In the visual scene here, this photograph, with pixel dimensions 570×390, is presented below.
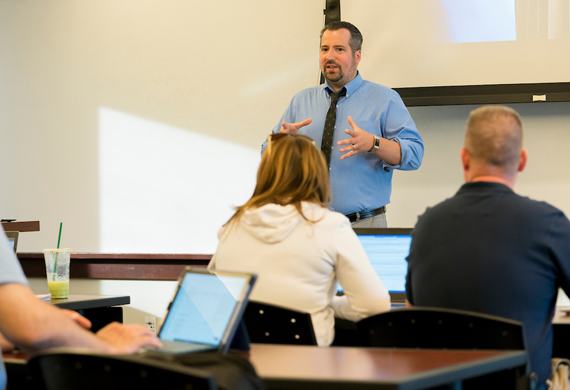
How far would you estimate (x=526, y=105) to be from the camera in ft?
11.7

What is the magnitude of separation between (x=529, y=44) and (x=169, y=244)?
251cm

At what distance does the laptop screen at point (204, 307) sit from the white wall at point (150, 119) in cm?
264

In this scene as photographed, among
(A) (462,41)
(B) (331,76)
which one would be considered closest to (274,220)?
(B) (331,76)

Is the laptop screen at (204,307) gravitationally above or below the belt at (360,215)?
below

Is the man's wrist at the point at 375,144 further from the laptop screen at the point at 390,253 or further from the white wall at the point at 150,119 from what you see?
the white wall at the point at 150,119

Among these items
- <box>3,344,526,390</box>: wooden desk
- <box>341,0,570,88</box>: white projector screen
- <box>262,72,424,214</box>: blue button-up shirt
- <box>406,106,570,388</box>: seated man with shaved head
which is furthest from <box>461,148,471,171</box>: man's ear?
<box>341,0,570,88</box>: white projector screen

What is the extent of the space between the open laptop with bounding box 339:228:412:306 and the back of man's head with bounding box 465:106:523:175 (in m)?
0.60

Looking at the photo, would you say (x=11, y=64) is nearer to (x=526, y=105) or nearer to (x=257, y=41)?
(x=257, y=41)

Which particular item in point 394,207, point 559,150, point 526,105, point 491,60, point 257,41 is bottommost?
point 394,207

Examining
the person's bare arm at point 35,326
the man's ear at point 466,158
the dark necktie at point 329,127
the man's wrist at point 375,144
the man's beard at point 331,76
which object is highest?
the man's beard at point 331,76

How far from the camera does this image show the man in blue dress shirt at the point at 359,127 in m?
2.87

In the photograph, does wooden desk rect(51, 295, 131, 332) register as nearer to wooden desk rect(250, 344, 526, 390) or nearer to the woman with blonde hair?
the woman with blonde hair

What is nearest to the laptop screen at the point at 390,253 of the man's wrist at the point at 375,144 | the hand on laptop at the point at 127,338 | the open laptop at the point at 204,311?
the man's wrist at the point at 375,144

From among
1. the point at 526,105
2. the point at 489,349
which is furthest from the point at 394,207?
the point at 489,349
